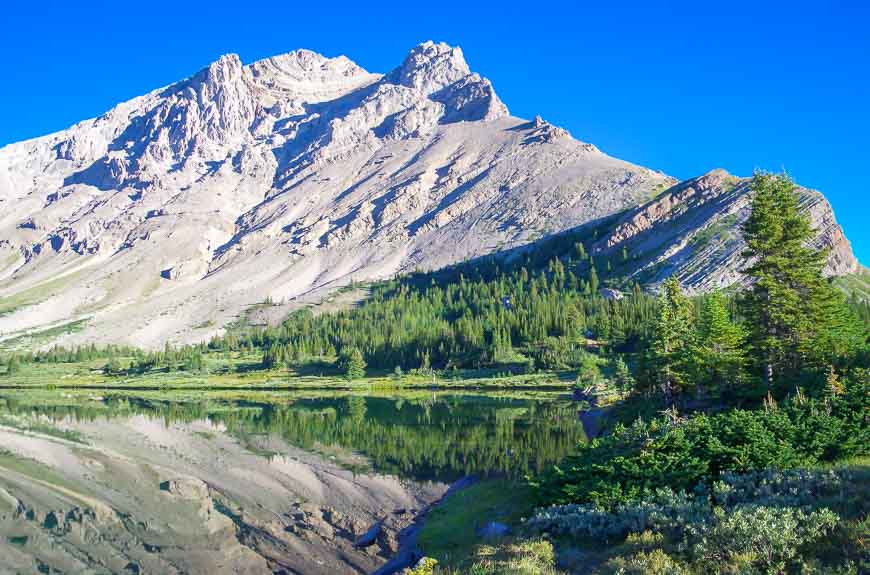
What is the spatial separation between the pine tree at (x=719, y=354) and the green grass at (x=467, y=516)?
20177mm

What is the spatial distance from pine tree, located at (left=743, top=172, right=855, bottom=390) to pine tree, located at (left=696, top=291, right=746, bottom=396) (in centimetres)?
186

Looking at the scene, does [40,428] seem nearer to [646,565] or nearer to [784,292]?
[784,292]

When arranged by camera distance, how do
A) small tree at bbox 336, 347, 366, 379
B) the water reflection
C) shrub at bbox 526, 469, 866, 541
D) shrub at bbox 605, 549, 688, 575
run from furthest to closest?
small tree at bbox 336, 347, 366, 379 → the water reflection → shrub at bbox 526, 469, 866, 541 → shrub at bbox 605, 549, 688, 575

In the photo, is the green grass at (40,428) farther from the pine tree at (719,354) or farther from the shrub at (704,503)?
the shrub at (704,503)

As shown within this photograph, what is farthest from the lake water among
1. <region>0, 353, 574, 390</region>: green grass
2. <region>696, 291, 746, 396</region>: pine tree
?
<region>0, 353, 574, 390</region>: green grass

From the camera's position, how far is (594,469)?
26.9 metres

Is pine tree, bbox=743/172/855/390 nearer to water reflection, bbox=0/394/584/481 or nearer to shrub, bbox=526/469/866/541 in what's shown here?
water reflection, bbox=0/394/584/481

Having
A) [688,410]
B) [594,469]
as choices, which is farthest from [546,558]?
[688,410]

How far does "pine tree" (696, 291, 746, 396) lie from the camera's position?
156 ft

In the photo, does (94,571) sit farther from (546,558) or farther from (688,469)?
(688,469)

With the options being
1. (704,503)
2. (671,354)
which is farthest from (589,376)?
(704,503)

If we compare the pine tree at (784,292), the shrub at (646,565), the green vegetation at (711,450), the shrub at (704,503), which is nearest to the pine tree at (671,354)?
the pine tree at (784,292)

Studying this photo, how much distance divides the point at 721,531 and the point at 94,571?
3152 cm

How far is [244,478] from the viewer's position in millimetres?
52719
